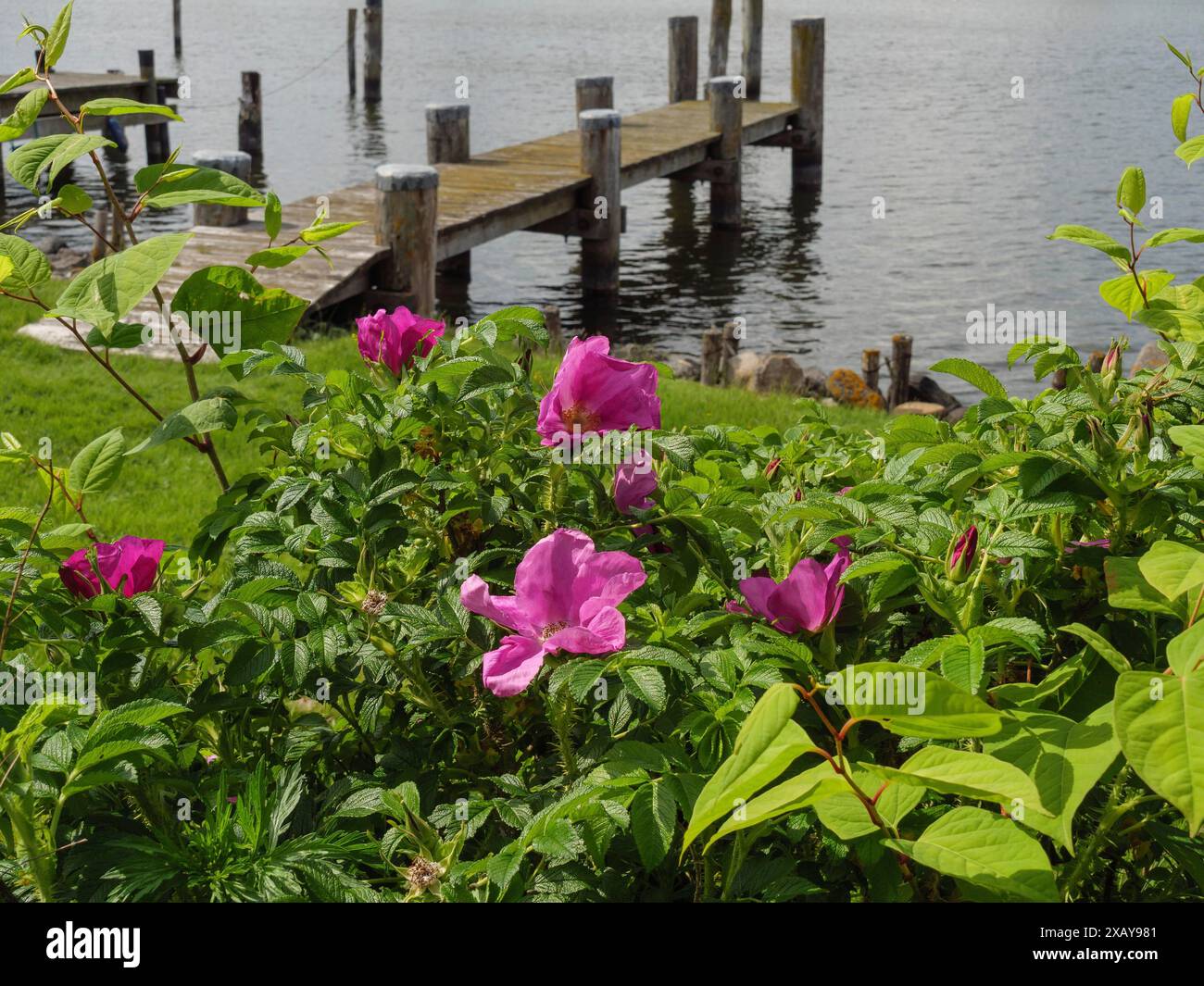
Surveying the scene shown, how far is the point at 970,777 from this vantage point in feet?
2.65

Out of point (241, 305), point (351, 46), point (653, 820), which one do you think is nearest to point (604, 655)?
point (653, 820)

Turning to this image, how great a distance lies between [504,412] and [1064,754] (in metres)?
0.81

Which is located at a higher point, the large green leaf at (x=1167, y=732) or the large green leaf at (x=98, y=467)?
the large green leaf at (x=98, y=467)

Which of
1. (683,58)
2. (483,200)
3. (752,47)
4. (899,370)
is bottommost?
(899,370)

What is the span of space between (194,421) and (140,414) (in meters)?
5.34

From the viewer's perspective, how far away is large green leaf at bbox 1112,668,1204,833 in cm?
78

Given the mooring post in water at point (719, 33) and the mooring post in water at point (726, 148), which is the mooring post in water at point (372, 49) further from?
the mooring post in water at point (726, 148)

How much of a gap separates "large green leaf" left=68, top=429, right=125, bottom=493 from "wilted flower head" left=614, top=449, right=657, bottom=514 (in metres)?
0.55

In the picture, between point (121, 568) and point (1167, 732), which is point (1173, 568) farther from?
point (121, 568)

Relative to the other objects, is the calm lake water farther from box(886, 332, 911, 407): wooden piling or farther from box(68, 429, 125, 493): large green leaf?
box(68, 429, 125, 493): large green leaf

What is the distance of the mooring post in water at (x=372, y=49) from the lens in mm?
27766

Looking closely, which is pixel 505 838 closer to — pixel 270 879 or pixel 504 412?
pixel 270 879

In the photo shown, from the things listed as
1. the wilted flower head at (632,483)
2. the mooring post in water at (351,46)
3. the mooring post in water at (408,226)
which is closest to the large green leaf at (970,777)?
the wilted flower head at (632,483)

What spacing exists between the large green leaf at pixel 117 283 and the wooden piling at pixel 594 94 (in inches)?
563
